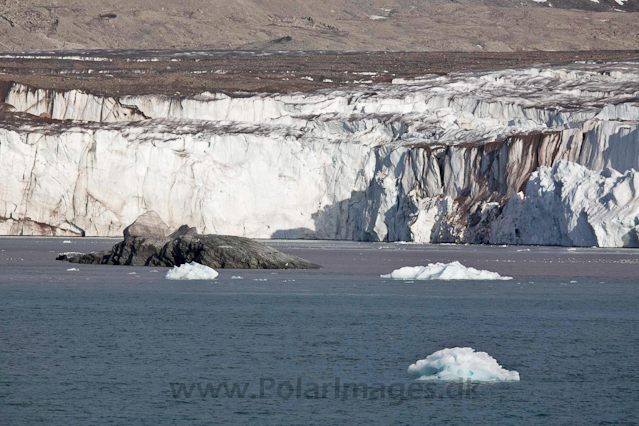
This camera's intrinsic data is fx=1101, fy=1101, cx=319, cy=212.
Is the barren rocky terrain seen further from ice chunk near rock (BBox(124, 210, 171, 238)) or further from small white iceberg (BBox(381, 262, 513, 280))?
small white iceberg (BBox(381, 262, 513, 280))

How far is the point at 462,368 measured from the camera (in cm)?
1407

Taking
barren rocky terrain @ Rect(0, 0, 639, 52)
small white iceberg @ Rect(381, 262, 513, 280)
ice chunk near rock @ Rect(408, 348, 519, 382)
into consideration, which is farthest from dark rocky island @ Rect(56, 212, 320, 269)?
barren rocky terrain @ Rect(0, 0, 639, 52)

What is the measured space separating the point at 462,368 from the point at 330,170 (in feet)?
124

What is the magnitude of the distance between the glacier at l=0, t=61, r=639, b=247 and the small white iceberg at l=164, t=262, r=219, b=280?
1605 centimetres

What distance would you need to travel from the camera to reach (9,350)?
53.4 feet

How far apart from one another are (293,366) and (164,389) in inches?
87.6

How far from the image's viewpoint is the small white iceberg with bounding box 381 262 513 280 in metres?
29.2

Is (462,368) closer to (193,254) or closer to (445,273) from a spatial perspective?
(445,273)

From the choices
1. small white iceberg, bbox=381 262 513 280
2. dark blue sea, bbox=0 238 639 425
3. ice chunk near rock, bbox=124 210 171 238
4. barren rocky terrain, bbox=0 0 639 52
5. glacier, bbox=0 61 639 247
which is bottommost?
dark blue sea, bbox=0 238 639 425

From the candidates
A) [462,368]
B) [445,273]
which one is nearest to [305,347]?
[462,368]

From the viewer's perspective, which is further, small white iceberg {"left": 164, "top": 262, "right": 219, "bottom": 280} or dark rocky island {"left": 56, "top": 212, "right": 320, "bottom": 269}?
dark rocky island {"left": 56, "top": 212, "right": 320, "bottom": 269}

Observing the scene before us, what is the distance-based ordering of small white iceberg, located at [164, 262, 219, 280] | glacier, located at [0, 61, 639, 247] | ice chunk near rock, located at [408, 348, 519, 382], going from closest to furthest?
ice chunk near rock, located at [408, 348, 519, 382]
small white iceberg, located at [164, 262, 219, 280]
glacier, located at [0, 61, 639, 247]

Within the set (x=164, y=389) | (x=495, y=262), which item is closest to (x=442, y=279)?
(x=495, y=262)

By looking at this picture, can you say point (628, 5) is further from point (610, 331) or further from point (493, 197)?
point (610, 331)
